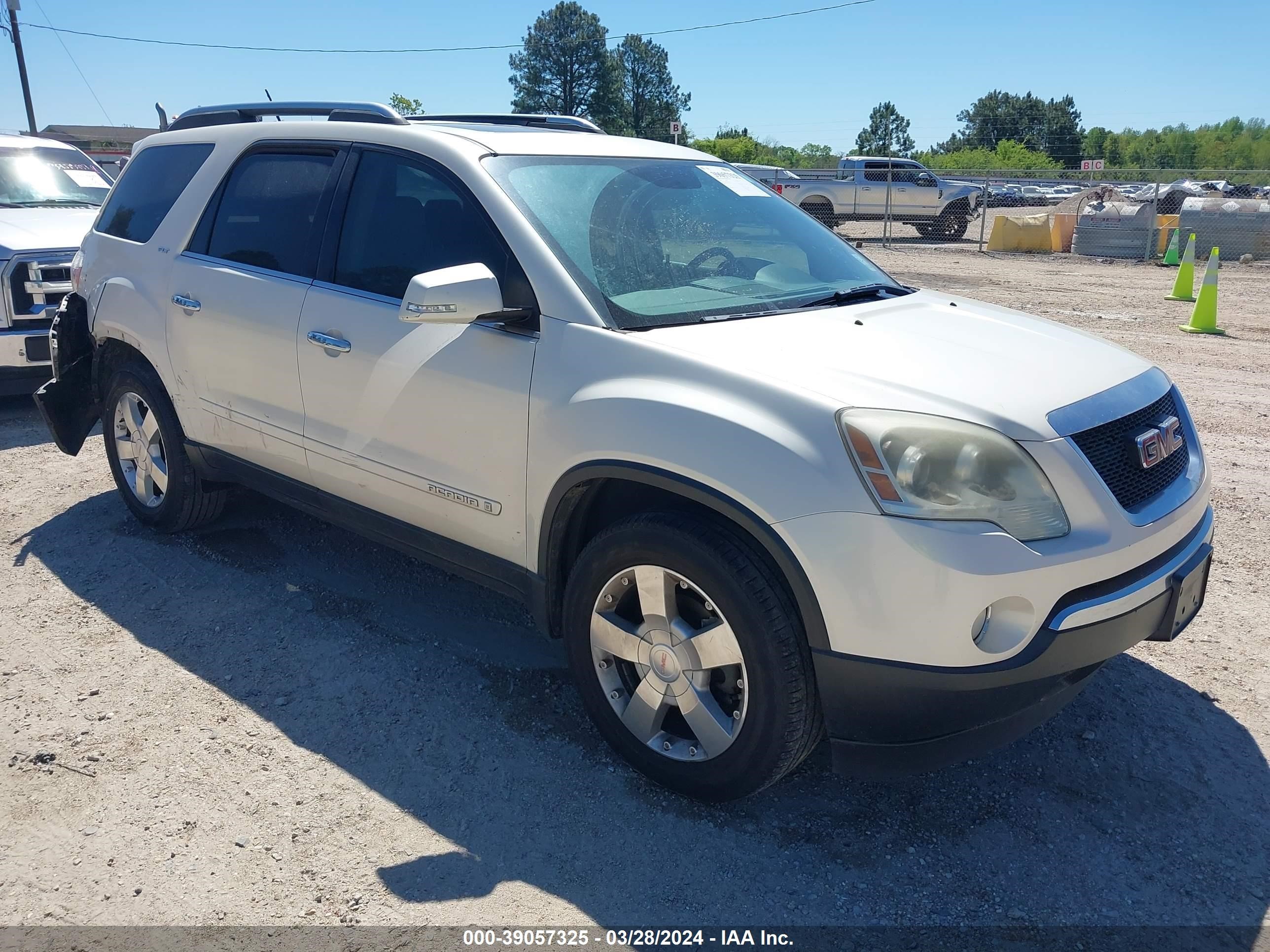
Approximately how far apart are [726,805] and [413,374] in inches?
68.8

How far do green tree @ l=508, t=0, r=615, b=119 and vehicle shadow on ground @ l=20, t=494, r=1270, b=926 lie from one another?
92.6 meters

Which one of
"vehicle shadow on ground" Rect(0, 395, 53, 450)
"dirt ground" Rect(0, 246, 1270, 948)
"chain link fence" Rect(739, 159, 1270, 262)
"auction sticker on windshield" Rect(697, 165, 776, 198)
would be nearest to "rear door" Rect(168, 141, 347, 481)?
"dirt ground" Rect(0, 246, 1270, 948)

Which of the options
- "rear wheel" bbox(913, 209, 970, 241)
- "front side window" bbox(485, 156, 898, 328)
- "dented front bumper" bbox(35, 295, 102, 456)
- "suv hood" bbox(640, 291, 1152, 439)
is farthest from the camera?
"rear wheel" bbox(913, 209, 970, 241)

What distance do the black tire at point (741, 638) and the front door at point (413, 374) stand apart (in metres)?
0.52

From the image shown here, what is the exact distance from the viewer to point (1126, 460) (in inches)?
108

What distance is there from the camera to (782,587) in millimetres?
2637

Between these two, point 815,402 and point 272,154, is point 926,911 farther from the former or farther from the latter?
point 272,154

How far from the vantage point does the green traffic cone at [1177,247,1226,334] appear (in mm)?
10875

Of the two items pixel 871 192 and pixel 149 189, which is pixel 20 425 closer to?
pixel 149 189

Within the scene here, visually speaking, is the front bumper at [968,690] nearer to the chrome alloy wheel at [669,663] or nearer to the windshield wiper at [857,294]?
the chrome alloy wheel at [669,663]

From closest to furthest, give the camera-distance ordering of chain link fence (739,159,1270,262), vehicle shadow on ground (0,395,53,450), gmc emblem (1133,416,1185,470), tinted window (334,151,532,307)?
gmc emblem (1133,416,1185,470), tinted window (334,151,532,307), vehicle shadow on ground (0,395,53,450), chain link fence (739,159,1270,262)

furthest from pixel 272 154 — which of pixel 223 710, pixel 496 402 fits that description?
pixel 223 710

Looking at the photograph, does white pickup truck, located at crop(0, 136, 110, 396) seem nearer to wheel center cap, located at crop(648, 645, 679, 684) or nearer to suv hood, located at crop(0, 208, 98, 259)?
suv hood, located at crop(0, 208, 98, 259)

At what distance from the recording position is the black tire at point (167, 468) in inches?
185
